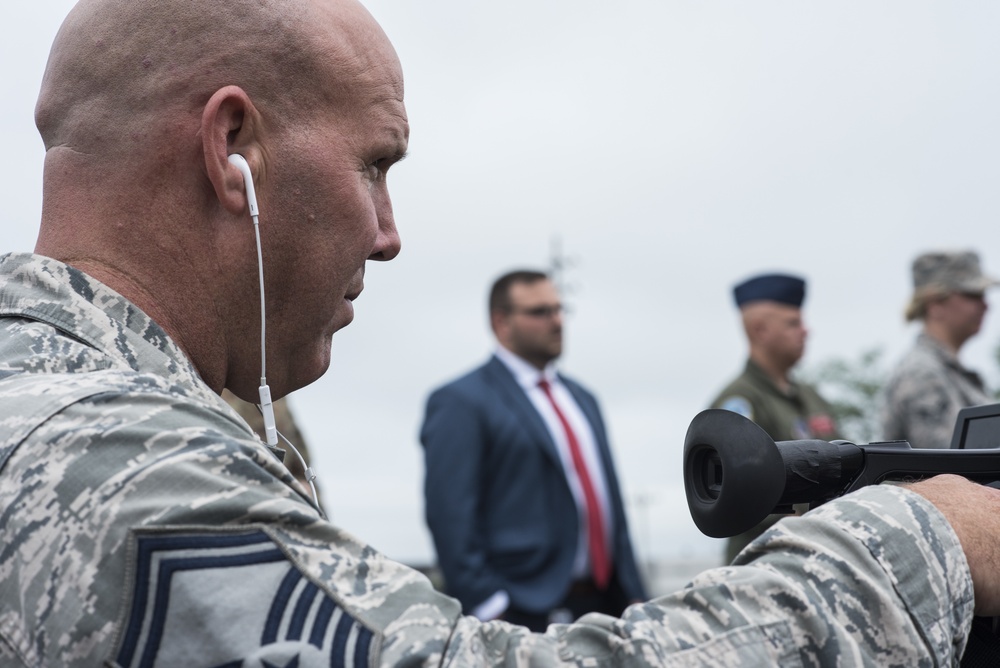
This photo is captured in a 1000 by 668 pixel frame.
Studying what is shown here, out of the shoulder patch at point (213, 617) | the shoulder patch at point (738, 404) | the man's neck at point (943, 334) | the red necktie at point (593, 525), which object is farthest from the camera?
the man's neck at point (943, 334)

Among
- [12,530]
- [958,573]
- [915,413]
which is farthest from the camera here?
[915,413]

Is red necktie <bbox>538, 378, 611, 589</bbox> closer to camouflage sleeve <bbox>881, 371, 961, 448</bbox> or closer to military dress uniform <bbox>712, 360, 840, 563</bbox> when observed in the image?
military dress uniform <bbox>712, 360, 840, 563</bbox>

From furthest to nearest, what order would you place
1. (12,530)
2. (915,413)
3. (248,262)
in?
(915,413) → (248,262) → (12,530)

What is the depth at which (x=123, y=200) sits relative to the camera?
162 centimetres

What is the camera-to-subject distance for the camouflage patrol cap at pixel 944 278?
6809 millimetres

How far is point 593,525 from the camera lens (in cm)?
579

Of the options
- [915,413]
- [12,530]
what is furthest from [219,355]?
[915,413]

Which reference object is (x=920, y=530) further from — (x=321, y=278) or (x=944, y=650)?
(x=321, y=278)

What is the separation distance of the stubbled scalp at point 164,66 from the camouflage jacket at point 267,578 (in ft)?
1.43

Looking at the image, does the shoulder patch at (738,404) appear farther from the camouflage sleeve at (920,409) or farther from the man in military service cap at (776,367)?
the camouflage sleeve at (920,409)

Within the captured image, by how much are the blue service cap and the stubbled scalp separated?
5.43 m

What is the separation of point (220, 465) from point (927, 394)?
18.2 feet

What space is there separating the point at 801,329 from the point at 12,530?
596cm

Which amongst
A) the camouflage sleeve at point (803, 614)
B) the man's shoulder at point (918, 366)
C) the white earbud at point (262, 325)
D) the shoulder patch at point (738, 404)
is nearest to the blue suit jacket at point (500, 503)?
the shoulder patch at point (738, 404)
